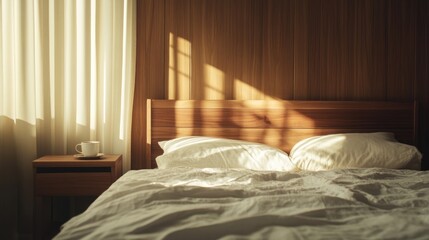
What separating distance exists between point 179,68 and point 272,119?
2.56 ft

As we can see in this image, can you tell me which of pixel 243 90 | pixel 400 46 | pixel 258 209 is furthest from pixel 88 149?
pixel 400 46

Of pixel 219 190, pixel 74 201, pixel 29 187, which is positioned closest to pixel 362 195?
pixel 219 190

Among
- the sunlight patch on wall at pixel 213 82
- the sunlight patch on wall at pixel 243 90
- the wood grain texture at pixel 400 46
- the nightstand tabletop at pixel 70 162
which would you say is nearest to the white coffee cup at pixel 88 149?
the nightstand tabletop at pixel 70 162

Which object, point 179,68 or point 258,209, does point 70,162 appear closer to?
point 179,68

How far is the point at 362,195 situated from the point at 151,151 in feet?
4.99

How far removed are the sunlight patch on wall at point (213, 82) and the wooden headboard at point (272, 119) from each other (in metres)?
0.12

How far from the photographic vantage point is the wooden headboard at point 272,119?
95.9 inches

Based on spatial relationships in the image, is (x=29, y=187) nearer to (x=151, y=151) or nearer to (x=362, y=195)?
(x=151, y=151)

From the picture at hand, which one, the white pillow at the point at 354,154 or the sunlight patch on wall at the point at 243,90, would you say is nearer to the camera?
the white pillow at the point at 354,154

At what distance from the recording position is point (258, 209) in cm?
111

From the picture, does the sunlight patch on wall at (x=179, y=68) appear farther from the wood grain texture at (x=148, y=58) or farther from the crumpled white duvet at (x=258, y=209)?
the crumpled white duvet at (x=258, y=209)

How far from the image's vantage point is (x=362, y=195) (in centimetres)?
128

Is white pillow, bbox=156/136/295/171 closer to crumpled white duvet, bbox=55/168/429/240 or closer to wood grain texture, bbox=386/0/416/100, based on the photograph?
crumpled white duvet, bbox=55/168/429/240

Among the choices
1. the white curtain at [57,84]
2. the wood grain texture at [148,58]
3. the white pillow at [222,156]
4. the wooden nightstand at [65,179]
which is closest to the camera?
the white pillow at [222,156]
